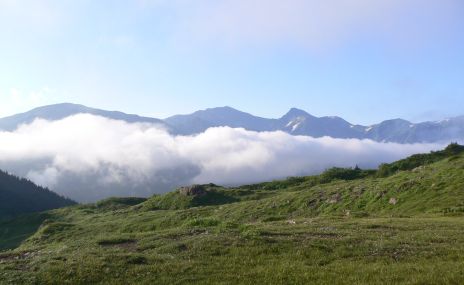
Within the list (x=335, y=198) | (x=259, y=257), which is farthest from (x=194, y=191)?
(x=259, y=257)

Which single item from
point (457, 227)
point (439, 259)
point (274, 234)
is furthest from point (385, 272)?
point (457, 227)

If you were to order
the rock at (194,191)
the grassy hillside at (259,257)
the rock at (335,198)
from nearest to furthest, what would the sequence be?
the grassy hillside at (259,257), the rock at (335,198), the rock at (194,191)

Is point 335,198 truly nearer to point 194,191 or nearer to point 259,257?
point 194,191

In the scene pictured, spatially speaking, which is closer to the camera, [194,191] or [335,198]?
[335,198]

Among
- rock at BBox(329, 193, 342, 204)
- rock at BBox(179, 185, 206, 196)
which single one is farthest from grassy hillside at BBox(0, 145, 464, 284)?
rock at BBox(179, 185, 206, 196)

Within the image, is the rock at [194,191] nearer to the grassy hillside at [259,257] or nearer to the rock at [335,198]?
the rock at [335,198]

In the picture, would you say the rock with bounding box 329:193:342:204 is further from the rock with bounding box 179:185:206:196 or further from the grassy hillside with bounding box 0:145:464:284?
the rock with bounding box 179:185:206:196

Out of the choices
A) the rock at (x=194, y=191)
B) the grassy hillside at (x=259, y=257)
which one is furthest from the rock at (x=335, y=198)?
the rock at (x=194, y=191)

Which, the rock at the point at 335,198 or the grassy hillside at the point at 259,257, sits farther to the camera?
the rock at the point at 335,198

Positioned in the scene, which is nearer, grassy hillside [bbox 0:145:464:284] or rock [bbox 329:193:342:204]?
grassy hillside [bbox 0:145:464:284]

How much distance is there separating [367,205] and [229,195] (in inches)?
1658

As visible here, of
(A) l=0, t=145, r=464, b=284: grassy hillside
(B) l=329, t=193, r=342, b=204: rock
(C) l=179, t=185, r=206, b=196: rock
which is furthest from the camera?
(C) l=179, t=185, r=206, b=196: rock

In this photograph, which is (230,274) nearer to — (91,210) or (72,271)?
(72,271)

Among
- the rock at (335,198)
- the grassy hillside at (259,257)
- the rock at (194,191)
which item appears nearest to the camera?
the grassy hillside at (259,257)
